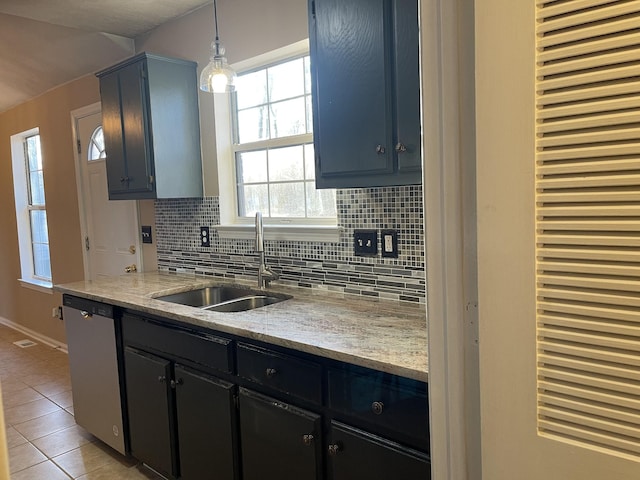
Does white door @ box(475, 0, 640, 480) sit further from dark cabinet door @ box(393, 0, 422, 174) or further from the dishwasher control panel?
the dishwasher control panel

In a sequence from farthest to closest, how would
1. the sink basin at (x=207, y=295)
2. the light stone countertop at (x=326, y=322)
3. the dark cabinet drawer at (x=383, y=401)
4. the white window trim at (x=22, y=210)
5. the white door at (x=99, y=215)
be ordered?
the white window trim at (x=22, y=210) < the white door at (x=99, y=215) < the sink basin at (x=207, y=295) < the light stone countertop at (x=326, y=322) < the dark cabinet drawer at (x=383, y=401)

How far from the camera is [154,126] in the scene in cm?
285

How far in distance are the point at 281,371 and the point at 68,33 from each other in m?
2.95

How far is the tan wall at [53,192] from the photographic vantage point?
4.24m

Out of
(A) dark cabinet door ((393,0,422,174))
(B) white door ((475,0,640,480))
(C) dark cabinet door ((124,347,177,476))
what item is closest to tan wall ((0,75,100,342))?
(C) dark cabinet door ((124,347,177,476))

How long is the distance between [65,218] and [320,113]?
3404 mm

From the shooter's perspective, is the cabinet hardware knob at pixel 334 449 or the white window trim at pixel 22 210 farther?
the white window trim at pixel 22 210

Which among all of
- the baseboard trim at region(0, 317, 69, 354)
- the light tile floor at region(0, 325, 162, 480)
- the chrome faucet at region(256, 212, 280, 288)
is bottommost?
the light tile floor at region(0, 325, 162, 480)

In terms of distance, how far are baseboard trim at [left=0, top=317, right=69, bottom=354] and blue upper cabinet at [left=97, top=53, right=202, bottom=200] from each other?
2310 mm

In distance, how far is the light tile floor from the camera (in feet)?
8.59

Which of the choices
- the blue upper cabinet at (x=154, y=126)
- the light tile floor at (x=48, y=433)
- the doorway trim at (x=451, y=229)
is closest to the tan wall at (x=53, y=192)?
the light tile floor at (x=48, y=433)

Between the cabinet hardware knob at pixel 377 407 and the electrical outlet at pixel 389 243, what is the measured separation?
814 millimetres

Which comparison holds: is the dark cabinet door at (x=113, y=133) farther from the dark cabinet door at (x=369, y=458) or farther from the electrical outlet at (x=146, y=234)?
the dark cabinet door at (x=369, y=458)

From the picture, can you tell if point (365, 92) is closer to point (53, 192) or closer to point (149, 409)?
point (149, 409)
